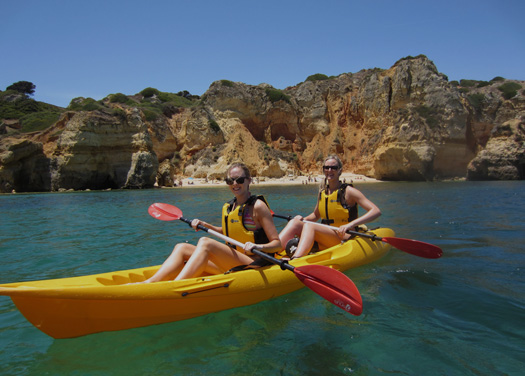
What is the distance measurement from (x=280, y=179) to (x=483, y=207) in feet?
→ 80.7

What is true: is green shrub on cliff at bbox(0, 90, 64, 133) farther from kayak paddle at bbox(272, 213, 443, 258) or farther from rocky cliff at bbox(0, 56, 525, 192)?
kayak paddle at bbox(272, 213, 443, 258)

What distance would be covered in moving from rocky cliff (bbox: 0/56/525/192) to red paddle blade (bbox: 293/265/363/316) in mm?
26647

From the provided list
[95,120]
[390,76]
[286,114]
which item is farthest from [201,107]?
[390,76]

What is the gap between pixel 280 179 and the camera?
35.4m

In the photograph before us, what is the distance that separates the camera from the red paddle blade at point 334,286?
10.0 feet

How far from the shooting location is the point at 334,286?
10.8 feet

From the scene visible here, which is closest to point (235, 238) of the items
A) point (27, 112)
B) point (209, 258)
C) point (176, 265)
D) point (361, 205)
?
point (209, 258)

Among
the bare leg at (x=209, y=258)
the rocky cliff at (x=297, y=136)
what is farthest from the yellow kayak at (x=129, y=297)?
the rocky cliff at (x=297, y=136)

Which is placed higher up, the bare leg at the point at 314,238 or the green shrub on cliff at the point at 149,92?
the green shrub on cliff at the point at 149,92

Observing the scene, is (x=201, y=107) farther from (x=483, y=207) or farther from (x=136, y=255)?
(x=136, y=255)

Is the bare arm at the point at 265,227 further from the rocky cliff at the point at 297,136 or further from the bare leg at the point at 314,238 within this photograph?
the rocky cliff at the point at 297,136

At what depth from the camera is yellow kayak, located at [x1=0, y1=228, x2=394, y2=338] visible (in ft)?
8.86

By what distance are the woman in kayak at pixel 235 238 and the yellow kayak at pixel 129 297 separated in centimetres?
19

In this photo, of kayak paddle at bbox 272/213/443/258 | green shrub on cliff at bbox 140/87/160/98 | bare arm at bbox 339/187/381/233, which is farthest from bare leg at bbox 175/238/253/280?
green shrub on cliff at bbox 140/87/160/98
